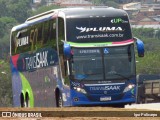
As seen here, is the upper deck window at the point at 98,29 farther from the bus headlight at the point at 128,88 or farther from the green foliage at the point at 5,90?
the green foliage at the point at 5,90

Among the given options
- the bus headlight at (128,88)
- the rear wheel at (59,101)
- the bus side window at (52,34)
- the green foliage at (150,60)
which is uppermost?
the green foliage at (150,60)

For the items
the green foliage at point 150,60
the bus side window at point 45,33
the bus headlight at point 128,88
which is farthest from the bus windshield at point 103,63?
the green foliage at point 150,60

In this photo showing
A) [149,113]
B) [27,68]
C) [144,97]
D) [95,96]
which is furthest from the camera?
[144,97]

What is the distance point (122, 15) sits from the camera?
30266 mm

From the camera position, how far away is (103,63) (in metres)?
29.3

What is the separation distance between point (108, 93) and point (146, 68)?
8324cm

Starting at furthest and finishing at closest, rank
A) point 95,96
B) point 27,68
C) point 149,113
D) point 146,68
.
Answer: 1. point 146,68
2. point 27,68
3. point 95,96
4. point 149,113

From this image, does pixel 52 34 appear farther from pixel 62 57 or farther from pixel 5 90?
pixel 5 90

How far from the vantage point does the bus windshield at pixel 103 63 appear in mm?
29203

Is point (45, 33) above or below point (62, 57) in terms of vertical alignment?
above

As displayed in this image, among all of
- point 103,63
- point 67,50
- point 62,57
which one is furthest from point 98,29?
point 67,50

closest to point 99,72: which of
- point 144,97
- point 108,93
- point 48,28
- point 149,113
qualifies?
A: point 108,93

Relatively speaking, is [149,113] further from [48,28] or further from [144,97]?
[144,97]

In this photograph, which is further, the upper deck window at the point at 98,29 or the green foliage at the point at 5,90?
the green foliage at the point at 5,90
